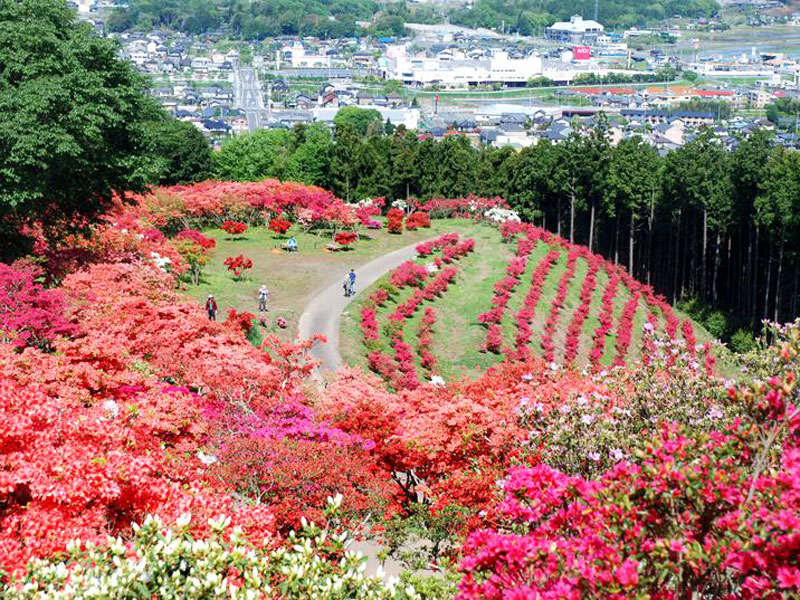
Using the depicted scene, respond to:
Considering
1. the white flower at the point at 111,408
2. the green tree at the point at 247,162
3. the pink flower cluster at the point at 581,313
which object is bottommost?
the pink flower cluster at the point at 581,313

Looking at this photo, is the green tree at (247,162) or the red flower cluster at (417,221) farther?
the green tree at (247,162)

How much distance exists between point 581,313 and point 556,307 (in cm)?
99

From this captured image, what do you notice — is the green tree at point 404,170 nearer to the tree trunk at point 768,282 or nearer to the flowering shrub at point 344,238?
the flowering shrub at point 344,238

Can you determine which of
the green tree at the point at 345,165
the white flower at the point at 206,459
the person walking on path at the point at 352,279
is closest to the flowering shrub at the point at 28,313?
the white flower at the point at 206,459

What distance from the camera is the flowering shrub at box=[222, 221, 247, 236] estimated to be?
40.3 meters

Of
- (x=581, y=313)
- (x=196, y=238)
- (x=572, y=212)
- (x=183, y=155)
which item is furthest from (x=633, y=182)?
(x=183, y=155)

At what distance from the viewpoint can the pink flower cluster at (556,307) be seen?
3126cm

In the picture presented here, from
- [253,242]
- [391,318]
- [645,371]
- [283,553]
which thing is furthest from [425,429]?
[253,242]

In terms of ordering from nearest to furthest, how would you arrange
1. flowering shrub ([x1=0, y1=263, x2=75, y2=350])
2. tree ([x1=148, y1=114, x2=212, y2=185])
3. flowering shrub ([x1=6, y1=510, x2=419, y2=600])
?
flowering shrub ([x1=6, y1=510, x2=419, y2=600]), flowering shrub ([x1=0, y1=263, x2=75, y2=350]), tree ([x1=148, y1=114, x2=212, y2=185])

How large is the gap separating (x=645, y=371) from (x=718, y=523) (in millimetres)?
5755

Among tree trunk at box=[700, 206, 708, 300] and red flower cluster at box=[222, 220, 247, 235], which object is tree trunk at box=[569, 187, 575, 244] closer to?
tree trunk at box=[700, 206, 708, 300]

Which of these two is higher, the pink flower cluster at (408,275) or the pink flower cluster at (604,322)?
the pink flower cluster at (408,275)

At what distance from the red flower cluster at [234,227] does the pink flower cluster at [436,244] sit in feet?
25.0

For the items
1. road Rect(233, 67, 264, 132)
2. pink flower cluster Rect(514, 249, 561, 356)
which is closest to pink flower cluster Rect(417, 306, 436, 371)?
pink flower cluster Rect(514, 249, 561, 356)
